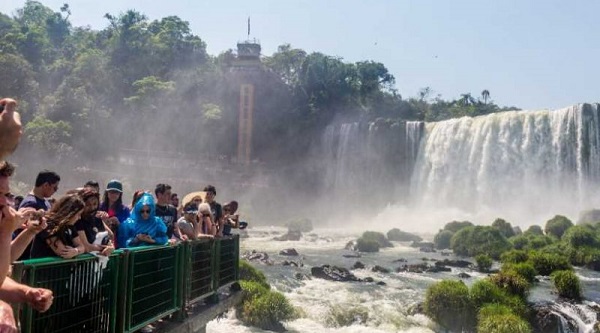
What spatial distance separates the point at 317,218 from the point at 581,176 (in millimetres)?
23597

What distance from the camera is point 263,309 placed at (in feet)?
42.5

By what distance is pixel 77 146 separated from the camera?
50344 millimetres

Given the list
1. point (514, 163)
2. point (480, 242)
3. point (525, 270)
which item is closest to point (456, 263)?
point (480, 242)

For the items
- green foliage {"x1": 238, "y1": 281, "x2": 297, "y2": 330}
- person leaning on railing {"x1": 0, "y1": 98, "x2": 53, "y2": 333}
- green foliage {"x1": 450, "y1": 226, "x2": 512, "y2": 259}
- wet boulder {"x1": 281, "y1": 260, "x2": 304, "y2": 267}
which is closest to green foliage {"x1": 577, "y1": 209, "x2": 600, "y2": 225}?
green foliage {"x1": 450, "y1": 226, "x2": 512, "y2": 259}

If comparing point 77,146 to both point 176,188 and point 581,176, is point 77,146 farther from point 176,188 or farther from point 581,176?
point 581,176

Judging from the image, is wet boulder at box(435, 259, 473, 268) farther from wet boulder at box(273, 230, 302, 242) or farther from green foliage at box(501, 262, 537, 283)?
wet boulder at box(273, 230, 302, 242)

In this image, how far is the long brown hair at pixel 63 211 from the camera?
13.8 feet

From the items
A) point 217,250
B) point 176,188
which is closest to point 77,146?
point 176,188

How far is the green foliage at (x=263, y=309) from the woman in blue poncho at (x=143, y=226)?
701 cm

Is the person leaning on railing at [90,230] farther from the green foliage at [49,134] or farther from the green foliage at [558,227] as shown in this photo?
the green foliage at [49,134]

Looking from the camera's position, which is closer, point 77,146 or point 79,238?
point 79,238

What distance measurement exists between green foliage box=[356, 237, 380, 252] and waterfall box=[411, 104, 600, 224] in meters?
15.6

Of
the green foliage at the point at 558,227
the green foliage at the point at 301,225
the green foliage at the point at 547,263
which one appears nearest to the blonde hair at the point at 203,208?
the green foliage at the point at 547,263

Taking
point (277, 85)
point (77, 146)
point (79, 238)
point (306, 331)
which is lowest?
point (306, 331)
